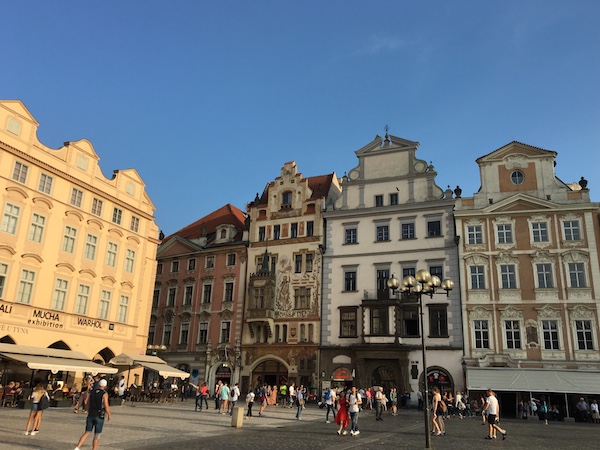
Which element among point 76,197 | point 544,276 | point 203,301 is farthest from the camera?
point 203,301

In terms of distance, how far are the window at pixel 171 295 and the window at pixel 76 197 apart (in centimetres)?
1647

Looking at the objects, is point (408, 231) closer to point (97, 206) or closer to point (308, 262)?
point (308, 262)

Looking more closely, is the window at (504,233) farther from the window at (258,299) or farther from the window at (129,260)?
the window at (129,260)

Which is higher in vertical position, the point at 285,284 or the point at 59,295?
the point at 285,284

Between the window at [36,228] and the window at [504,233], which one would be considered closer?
the window at [36,228]

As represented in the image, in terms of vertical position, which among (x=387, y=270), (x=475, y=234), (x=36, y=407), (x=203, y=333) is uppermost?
(x=475, y=234)

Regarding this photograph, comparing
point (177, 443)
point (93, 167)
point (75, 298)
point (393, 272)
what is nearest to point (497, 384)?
point (393, 272)

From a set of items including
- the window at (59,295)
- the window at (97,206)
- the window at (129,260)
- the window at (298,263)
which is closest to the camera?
the window at (59,295)

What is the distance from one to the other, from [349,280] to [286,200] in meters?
9.68

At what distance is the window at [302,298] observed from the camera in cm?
4250

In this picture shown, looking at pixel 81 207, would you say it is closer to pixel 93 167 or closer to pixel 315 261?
pixel 93 167

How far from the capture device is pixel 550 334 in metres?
35.0

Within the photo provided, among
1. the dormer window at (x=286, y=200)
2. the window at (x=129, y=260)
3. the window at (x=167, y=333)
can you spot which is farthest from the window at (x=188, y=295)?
the dormer window at (x=286, y=200)

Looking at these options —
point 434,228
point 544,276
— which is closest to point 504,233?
point 544,276
